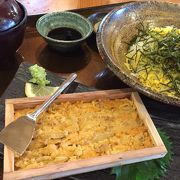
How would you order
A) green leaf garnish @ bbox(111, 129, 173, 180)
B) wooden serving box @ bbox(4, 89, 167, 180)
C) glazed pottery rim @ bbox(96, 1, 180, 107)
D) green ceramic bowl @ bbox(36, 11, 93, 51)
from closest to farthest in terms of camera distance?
wooden serving box @ bbox(4, 89, 167, 180), green leaf garnish @ bbox(111, 129, 173, 180), glazed pottery rim @ bbox(96, 1, 180, 107), green ceramic bowl @ bbox(36, 11, 93, 51)

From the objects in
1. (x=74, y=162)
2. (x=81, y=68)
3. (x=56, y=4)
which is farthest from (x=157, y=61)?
(x=56, y=4)

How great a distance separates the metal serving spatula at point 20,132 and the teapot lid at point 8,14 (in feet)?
1.43

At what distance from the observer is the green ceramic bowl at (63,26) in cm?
154

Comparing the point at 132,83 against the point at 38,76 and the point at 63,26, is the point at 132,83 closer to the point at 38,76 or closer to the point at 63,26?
the point at 38,76

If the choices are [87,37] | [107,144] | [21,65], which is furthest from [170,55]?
[21,65]

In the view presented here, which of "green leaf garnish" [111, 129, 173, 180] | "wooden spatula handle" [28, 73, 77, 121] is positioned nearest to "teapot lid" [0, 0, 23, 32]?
"wooden spatula handle" [28, 73, 77, 121]

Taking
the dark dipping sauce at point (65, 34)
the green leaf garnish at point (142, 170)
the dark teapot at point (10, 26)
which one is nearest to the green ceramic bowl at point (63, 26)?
Answer: the dark dipping sauce at point (65, 34)

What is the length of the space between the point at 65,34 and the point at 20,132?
0.76 metres

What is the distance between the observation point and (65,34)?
66.4 inches

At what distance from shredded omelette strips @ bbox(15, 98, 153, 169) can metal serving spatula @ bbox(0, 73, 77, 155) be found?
0.03 meters

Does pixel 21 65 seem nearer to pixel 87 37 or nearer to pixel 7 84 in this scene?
pixel 7 84

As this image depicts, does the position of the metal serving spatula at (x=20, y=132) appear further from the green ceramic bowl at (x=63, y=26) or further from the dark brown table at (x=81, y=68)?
the green ceramic bowl at (x=63, y=26)

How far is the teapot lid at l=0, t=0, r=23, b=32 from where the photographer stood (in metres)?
1.35

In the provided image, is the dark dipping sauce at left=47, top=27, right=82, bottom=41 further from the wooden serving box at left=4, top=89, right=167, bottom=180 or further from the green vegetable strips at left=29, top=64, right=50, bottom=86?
the wooden serving box at left=4, top=89, right=167, bottom=180
